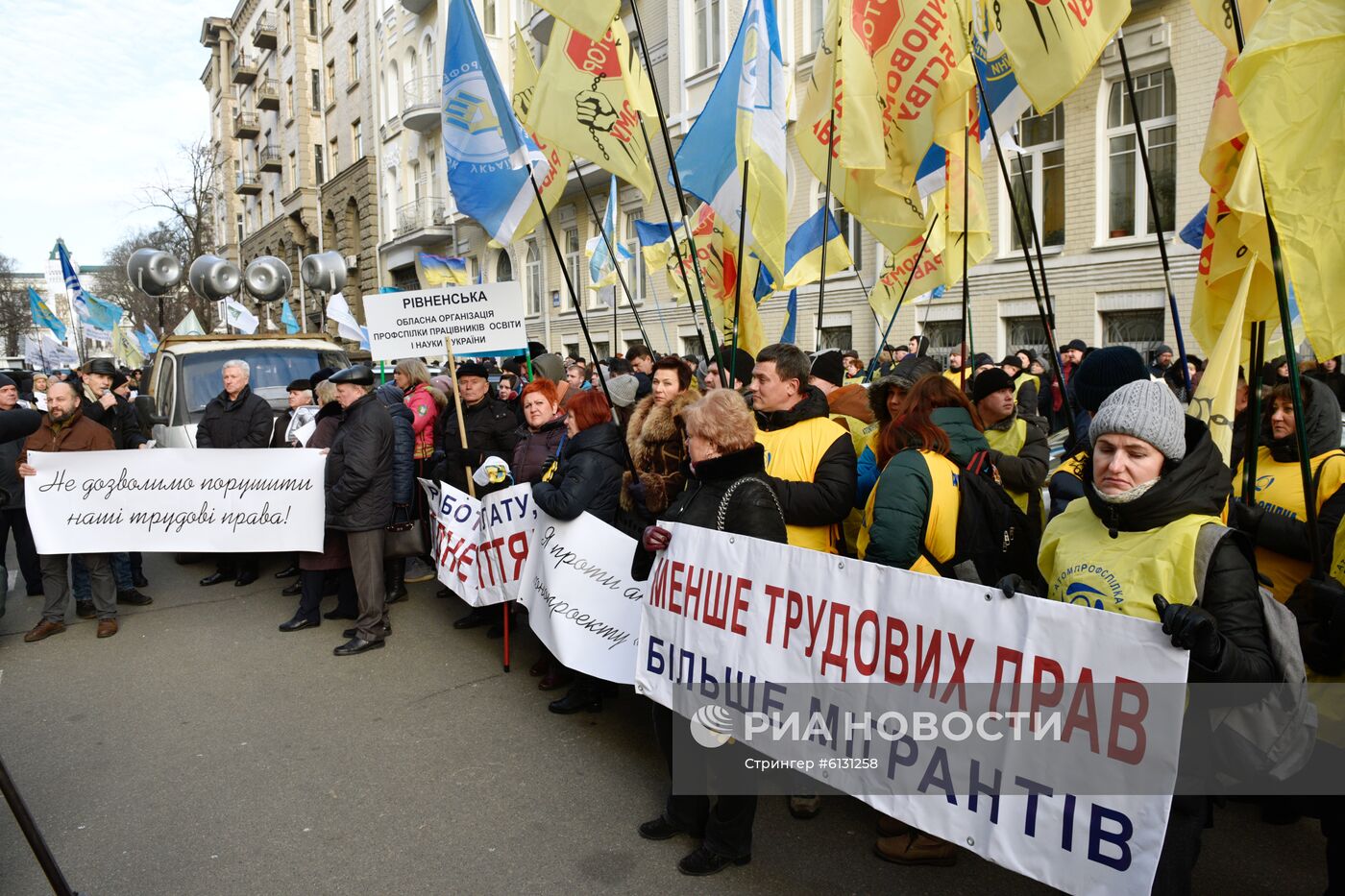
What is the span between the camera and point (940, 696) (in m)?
2.76

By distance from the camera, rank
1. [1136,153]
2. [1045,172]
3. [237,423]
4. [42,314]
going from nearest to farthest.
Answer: [237,423]
[1136,153]
[1045,172]
[42,314]

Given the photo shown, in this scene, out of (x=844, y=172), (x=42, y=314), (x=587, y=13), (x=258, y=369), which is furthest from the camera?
(x=42, y=314)

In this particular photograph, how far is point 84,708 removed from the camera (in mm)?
5145

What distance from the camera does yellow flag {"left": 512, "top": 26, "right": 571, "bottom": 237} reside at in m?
5.96

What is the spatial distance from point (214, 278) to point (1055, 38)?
17.7 m

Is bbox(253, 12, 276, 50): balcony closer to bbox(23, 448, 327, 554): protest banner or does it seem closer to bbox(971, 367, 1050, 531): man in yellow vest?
bbox(23, 448, 327, 554): protest banner

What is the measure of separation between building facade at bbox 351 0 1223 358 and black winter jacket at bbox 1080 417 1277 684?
307 cm

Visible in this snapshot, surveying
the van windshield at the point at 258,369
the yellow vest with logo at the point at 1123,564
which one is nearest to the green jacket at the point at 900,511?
the yellow vest with logo at the point at 1123,564

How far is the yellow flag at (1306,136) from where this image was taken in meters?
2.57

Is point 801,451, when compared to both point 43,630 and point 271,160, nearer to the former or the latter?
point 43,630

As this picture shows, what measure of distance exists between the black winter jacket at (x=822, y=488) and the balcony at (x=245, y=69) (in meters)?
54.6

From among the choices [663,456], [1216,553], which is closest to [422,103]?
[663,456]

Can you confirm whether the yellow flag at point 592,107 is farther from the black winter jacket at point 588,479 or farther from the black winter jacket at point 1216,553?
the black winter jacket at point 1216,553

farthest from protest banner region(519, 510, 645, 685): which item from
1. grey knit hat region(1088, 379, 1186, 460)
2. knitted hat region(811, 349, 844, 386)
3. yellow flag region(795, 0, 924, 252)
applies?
yellow flag region(795, 0, 924, 252)
